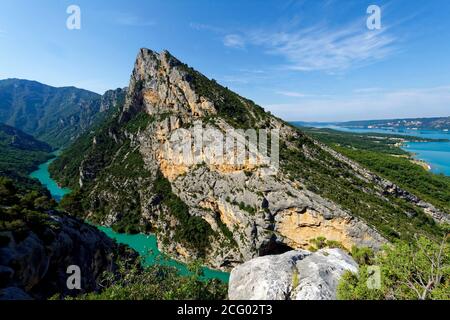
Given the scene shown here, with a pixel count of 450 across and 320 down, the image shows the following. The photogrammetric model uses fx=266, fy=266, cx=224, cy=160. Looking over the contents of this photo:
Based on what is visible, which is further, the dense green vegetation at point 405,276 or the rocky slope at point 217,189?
the rocky slope at point 217,189

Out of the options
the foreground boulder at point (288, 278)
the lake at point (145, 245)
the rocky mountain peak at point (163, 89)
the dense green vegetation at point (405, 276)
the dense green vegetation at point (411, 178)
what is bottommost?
the lake at point (145, 245)

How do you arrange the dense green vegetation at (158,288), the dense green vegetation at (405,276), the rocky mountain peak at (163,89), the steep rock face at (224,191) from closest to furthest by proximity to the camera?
the dense green vegetation at (405,276) → the dense green vegetation at (158,288) → the steep rock face at (224,191) → the rocky mountain peak at (163,89)

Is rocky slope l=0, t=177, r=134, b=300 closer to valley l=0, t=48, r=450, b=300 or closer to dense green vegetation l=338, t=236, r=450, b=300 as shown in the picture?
valley l=0, t=48, r=450, b=300

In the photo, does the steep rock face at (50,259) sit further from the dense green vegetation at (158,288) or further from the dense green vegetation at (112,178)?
the dense green vegetation at (112,178)

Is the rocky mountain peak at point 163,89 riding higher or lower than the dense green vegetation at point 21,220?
higher

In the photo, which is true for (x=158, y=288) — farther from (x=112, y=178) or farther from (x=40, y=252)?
(x=112, y=178)

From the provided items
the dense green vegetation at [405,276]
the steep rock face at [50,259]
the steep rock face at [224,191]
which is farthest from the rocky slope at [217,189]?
the dense green vegetation at [405,276]
